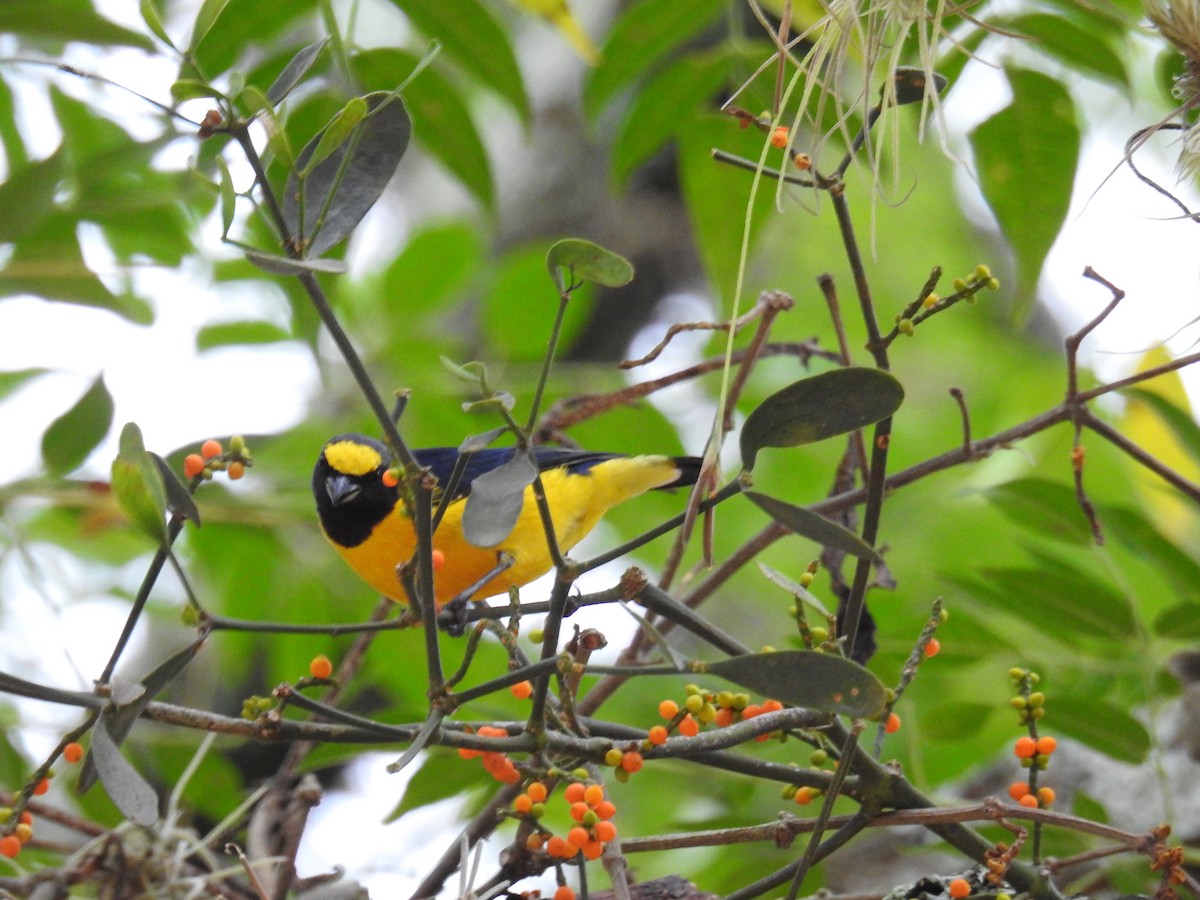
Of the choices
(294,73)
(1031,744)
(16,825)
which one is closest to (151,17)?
(294,73)

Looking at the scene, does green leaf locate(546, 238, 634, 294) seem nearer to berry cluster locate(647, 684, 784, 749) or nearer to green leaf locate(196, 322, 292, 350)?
berry cluster locate(647, 684, 784, 749)

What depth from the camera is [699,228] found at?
6.36 feet

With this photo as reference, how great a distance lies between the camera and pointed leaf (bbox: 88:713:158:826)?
0.91 meters

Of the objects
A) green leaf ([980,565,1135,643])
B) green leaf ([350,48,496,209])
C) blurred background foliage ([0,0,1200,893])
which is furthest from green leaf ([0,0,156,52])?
green leaf ([980,565,1135,643])

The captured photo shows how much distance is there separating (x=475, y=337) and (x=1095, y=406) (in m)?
1.86

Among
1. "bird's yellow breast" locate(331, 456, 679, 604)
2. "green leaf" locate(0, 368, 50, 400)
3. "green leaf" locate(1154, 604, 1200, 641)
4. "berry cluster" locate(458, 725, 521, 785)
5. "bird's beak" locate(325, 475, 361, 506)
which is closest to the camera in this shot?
"berry cluster" locate(458, 725, 521, 785)

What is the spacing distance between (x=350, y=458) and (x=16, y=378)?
28.6 inches

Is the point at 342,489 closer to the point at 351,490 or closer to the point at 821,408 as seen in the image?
the point at 351,490

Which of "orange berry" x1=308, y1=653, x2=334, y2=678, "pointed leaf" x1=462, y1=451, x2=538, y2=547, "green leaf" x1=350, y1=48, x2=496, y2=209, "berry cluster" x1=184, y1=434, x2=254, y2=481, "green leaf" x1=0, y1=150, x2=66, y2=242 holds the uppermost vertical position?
"green leaf" x1=350, y1=48, x2=496, y2=209

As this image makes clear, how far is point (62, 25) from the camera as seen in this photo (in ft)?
5.81

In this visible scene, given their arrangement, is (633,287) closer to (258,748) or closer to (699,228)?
(258,748)

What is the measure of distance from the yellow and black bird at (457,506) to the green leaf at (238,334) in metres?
0.60

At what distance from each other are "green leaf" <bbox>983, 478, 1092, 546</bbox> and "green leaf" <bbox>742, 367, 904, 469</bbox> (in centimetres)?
82

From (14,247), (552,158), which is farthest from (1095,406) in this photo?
(14,247)
